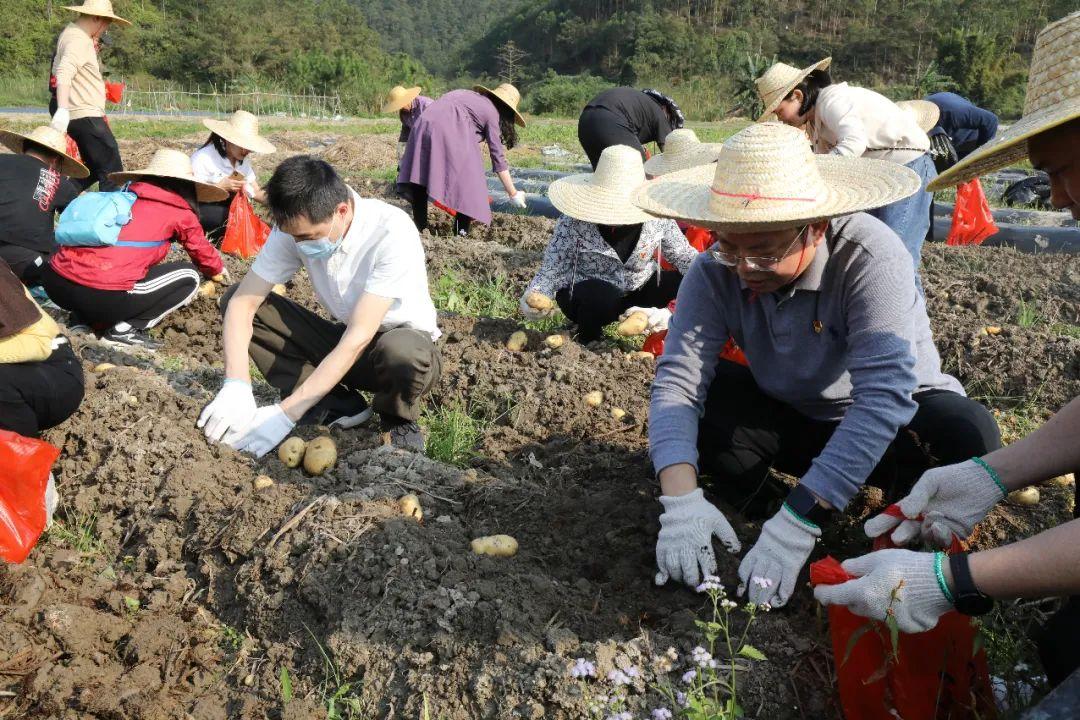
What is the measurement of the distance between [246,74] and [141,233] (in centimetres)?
3548

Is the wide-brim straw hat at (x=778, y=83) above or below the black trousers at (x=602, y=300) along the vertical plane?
above

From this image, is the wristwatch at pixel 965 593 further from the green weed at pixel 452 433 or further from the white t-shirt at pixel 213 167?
the white t-shirt at pixel 213 167

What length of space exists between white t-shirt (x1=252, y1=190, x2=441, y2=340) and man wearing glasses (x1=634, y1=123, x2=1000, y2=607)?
1.01 metres

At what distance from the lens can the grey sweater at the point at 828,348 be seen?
1780 millimetres

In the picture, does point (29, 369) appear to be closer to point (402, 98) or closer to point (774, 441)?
point (774, 441)

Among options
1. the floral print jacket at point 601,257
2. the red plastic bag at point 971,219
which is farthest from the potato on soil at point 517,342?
the red plastic bag at point 971,219

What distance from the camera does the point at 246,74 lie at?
115 feet

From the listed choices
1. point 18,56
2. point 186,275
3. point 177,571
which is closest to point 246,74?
point 18,56

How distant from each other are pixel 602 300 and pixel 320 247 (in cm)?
150

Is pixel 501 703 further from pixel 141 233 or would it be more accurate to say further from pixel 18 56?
pixel 18 56

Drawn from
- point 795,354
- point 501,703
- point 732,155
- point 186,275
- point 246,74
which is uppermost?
point 732,155

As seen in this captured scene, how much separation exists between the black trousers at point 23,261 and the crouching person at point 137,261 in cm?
37

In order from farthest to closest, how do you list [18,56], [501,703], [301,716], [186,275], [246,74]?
[246,74]
[18,56]
[186,275]
[301,716]
[501,703]

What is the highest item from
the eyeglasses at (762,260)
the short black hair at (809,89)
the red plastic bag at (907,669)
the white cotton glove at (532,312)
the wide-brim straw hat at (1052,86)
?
the wide-brim straw hat at (1052,86)
